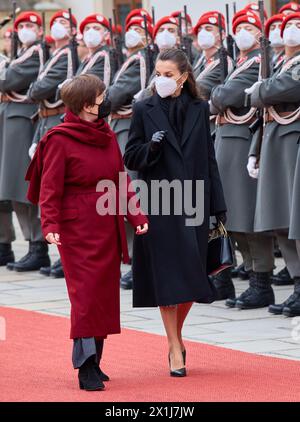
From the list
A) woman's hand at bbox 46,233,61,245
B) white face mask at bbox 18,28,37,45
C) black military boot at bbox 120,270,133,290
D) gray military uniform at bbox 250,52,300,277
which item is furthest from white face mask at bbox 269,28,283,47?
woman's hand at bbox 46,233,61,245

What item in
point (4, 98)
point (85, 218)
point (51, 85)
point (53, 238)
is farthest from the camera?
point (4, 98)

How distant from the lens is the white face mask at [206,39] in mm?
10797

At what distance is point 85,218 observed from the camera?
278 inches

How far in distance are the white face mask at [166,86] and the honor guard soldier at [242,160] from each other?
2.56m

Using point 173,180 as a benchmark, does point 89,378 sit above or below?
below

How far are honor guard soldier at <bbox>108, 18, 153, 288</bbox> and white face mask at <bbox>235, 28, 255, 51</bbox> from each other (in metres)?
1.22

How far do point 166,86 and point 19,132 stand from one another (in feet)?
17.8

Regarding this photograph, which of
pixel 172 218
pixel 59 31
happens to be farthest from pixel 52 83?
pixel 172 218

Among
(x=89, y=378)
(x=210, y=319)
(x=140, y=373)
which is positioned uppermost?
(x=89, y=378)

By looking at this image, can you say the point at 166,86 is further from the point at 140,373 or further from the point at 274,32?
the point at 274,32

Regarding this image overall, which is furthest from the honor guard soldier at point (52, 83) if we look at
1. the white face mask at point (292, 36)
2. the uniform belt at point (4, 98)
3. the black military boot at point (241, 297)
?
the white face mask at point (292, 36)
